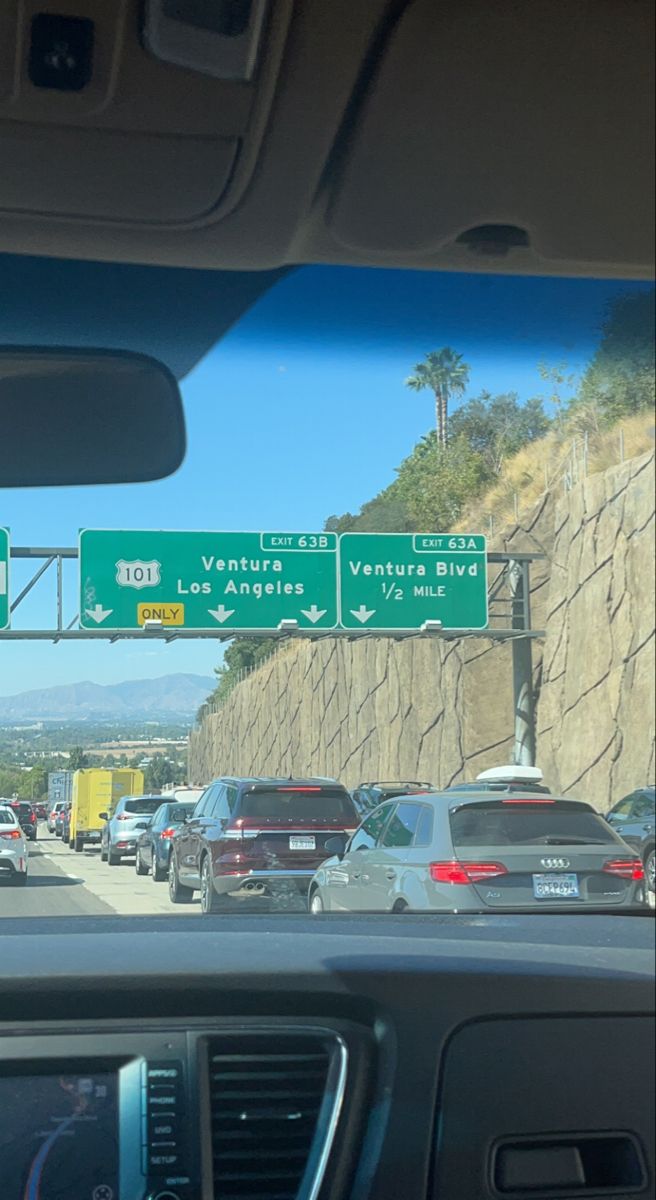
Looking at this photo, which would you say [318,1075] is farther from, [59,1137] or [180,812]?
[180,812]

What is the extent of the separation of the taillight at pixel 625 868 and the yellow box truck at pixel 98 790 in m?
1.85

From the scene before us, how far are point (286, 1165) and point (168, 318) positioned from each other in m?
2.25

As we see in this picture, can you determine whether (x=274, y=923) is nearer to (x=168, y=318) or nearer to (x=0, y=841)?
(x=0, y=841)

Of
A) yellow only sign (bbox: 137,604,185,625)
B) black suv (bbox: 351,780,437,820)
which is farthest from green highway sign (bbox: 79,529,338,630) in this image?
black suv (bbox: 351,780,437,820)

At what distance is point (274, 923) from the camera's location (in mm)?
4180

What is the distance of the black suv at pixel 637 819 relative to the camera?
508 centimetres

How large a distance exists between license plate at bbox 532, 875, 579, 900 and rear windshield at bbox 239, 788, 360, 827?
0.70 m

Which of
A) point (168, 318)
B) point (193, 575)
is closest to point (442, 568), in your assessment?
point (193, 575)

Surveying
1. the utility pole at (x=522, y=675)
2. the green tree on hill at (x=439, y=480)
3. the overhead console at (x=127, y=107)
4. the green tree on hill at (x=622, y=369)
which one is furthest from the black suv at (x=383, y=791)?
the overhead console at (x=127, y=107)

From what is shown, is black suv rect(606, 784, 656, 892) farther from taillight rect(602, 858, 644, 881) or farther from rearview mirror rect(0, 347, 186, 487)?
rearview mirror rect(0, 347, 186, 487)

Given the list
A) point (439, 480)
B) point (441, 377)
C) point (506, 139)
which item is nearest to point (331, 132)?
point (506, 139)

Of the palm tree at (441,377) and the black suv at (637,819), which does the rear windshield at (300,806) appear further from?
the palm tree at (441,377)

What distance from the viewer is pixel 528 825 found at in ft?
17.3

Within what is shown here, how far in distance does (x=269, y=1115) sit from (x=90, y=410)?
5.96 ft
